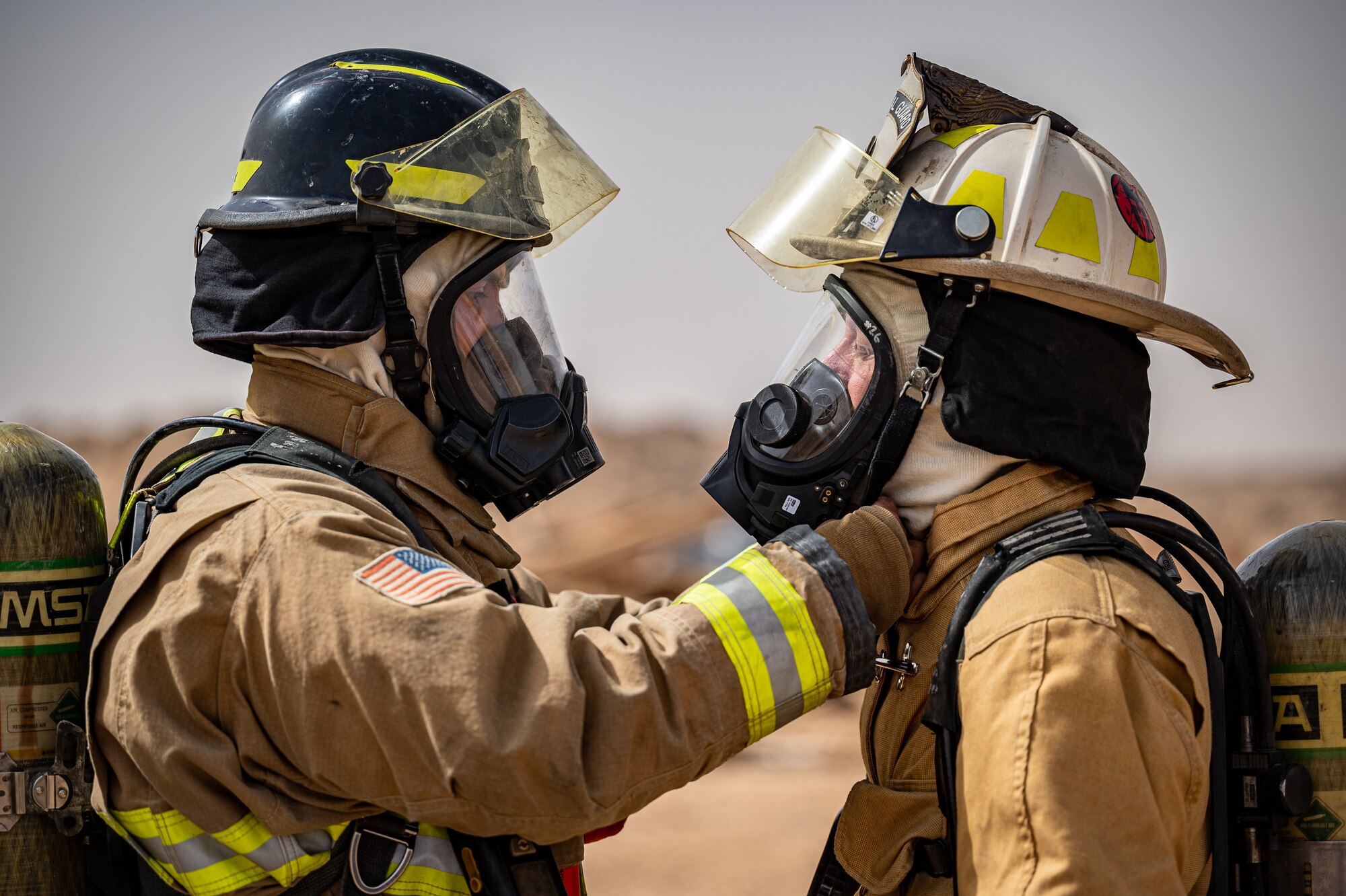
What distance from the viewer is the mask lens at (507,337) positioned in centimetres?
289

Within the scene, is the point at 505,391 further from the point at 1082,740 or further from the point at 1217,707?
the point at 1217,707

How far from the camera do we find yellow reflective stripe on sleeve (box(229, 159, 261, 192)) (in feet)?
9.53

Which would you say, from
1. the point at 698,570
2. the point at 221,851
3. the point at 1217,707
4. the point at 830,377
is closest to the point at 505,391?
the point at 830,377

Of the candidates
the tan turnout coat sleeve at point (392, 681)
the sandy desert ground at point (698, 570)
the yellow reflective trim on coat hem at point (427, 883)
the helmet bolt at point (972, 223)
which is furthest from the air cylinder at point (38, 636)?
the sandy desert ground at point (698, 570)

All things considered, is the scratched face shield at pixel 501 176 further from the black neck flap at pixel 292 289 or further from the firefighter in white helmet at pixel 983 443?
the firefighter in white helmet at pixel 983 443

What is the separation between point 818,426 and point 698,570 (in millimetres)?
15150

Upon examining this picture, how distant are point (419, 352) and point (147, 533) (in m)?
0.73

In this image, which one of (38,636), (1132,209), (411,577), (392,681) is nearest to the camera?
(392,681)

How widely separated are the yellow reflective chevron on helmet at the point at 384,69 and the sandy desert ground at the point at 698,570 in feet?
22.4

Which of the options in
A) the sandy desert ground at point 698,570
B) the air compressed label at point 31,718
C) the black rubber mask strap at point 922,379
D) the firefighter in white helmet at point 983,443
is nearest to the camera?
the firefighter in white helmet at point 983,443

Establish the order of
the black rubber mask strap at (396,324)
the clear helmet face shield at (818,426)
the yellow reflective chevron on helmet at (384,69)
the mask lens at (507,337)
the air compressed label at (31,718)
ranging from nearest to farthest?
1. the air compressed label at (31,718)
2. the clear helmet face shield at (818,426)
3. the black rubber mask strap at (396,324)
4. the mask lens at (507,337)
5. the yellow reflective chevron on helmet at (384,69)

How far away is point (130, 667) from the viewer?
7.18ft

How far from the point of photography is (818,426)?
8.97ft

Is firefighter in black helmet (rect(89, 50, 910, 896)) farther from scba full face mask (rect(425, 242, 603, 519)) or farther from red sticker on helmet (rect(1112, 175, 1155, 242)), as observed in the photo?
red sticker on helmet (rect(1112, 175, 1155, 242))
